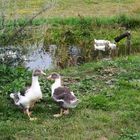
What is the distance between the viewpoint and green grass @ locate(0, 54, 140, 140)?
9.20 m

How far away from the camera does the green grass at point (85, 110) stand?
9.20 meters

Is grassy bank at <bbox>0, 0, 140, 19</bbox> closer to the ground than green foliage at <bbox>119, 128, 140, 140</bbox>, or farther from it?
farther from it

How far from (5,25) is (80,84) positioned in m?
2.11

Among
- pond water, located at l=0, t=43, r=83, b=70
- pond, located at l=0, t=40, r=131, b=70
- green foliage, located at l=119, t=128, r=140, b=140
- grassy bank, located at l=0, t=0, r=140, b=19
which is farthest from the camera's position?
grassy bank, located at l=0, t=0, r=140, b=19

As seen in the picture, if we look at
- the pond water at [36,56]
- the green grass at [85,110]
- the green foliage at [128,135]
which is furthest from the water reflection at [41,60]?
the green foliage at [128,135]

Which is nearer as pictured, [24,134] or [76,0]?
[24,134]

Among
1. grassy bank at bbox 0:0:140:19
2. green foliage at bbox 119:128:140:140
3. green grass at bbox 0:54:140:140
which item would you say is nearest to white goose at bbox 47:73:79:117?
green grass at bbox 0:54:140:140

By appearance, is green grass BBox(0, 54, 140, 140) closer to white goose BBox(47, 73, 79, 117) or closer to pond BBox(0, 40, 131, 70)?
white goose BBox(47, 73, 79, 117)

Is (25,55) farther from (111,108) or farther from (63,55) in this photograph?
(63,55)

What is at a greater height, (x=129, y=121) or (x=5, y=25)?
(x=5, y=25)

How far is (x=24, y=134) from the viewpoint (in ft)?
30.0

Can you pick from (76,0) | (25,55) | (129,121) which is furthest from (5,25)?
(76,0)

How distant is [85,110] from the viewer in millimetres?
10219

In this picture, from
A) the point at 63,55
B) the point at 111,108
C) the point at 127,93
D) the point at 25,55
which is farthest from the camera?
the point at 63,55
